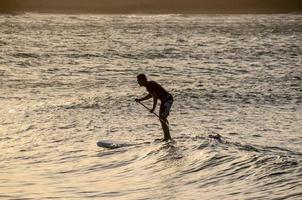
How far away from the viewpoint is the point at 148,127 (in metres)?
21.7

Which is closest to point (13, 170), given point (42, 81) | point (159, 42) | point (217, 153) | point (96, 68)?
point (217, 153)

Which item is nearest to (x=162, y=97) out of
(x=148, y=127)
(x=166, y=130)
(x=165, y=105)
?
(x=165, y=105)

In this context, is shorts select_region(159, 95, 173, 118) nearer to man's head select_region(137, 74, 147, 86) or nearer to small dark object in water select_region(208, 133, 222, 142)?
man's head select_region(137, 74, 147, 86)

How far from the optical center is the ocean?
560 inches

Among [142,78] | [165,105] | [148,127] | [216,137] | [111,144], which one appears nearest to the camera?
[142,78]

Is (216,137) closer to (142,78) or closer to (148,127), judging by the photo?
(142,78)

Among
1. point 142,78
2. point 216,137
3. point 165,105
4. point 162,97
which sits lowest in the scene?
point 216,137

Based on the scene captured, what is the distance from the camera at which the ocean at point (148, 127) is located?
14.2 metres

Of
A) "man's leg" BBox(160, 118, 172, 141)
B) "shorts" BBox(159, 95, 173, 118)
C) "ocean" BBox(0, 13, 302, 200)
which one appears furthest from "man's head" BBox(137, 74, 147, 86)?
"ocean" BBox(0, 13, 302, 200)

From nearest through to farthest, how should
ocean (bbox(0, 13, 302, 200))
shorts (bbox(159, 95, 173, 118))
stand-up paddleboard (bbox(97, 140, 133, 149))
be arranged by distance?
ocean (bbox(0, 13, 302, 200)), stand-up paddleboard (bbox(97, 140, 133, 149)), shorts (bbox(159, 95, 173, 118))

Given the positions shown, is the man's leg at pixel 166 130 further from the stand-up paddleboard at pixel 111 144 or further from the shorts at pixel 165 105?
the stand-up paddleboard at pixel 111 144

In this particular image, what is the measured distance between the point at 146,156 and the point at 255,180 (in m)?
3.70

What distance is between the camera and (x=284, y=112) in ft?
81.2

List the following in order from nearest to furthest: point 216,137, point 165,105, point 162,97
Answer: point 162,97, point 165,105, point 216,137
